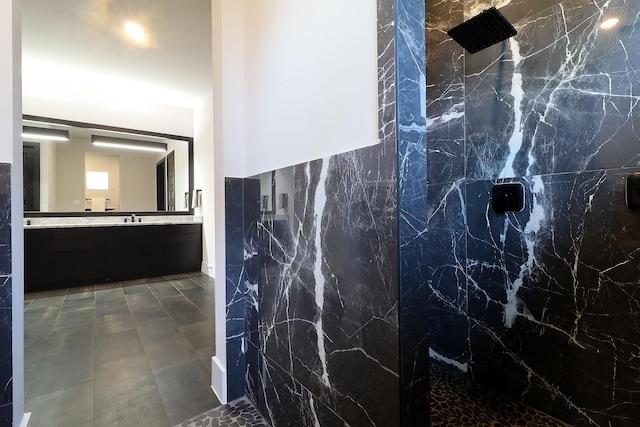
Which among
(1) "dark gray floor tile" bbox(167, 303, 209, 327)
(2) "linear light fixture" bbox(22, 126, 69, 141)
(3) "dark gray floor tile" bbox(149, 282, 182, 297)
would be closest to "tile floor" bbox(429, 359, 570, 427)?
(1) "dark gray floor tile" bbox(167, 303, 209, 327)

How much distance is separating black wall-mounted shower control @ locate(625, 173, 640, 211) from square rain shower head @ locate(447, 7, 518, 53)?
2.74 feet

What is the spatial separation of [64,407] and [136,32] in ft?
10.3

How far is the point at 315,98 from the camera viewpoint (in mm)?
952

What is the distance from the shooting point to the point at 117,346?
1980mm

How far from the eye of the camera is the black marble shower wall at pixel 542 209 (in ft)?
3.65

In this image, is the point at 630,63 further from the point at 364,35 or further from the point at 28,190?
the point at 28,190

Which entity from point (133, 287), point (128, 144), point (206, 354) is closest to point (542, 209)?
point (206, 354)

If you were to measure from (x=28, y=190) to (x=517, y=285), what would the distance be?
5.13 meters

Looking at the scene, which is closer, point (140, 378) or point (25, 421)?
point (25, 421)

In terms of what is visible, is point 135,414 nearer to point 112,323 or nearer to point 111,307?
point 112,323

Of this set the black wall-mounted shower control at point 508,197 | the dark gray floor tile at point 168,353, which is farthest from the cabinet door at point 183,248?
the black wall-mounted shower control at point 508,197

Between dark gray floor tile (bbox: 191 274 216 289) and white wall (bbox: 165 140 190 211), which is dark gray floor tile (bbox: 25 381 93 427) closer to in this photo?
dark gray floor tile (bbox: 191 274 216 289)

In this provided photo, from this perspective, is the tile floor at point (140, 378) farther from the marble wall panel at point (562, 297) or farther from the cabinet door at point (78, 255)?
the cabinet door at point (78, 255)

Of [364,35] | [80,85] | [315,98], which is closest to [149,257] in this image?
[80,85]
